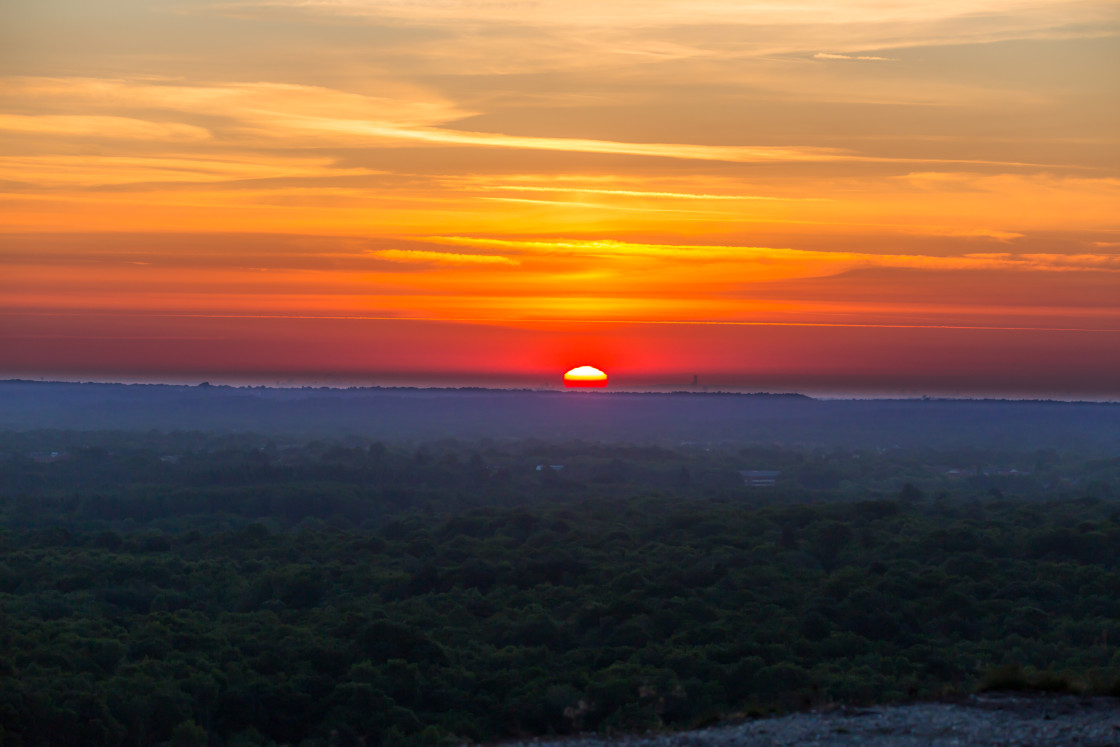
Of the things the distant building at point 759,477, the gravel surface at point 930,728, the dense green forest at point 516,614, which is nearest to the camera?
the gravel surface at point 930,728

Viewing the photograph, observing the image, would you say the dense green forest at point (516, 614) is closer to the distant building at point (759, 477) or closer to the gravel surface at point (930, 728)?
the gravel surface at point (930, 728)

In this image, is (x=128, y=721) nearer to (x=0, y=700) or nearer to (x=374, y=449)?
(x=0, y=700)

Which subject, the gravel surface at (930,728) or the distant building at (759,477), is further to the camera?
the distant building at (759,477)

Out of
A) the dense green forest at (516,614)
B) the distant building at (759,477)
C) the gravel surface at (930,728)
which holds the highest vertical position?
the gravel surface at (930,728)

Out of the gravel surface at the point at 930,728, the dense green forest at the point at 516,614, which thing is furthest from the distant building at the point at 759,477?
the gravel surface at the point at 930,728

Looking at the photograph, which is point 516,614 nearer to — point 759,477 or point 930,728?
point 930,728

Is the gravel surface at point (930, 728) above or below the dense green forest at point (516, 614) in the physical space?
above
